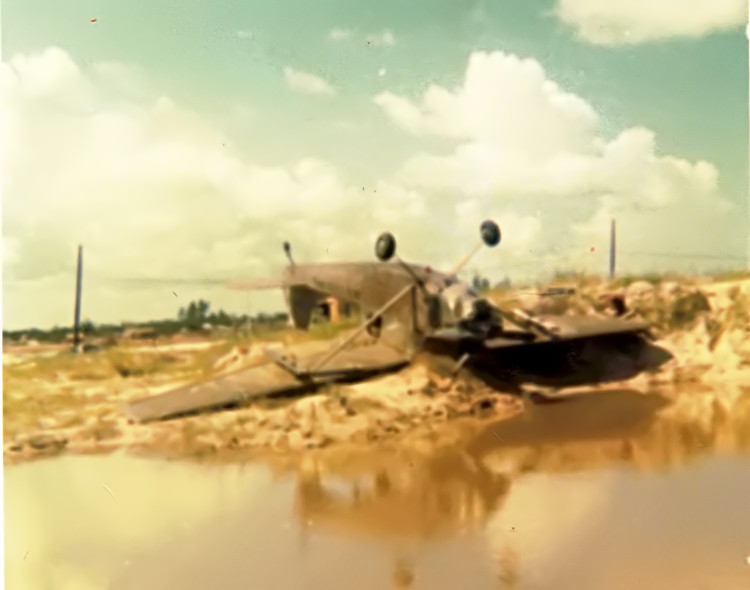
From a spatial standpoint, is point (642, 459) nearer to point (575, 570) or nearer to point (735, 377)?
point (575, 570)

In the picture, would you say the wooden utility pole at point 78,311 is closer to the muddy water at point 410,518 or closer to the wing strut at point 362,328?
the muddy water at point 410,518

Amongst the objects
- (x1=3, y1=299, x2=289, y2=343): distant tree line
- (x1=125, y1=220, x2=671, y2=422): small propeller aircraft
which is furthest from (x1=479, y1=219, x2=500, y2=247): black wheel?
(x1=3, y1=299, x2=289, y2=343): distant tree line

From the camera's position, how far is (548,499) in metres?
3.68

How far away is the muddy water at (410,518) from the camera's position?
3088 mm

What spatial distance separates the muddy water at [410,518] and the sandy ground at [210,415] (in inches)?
6.7

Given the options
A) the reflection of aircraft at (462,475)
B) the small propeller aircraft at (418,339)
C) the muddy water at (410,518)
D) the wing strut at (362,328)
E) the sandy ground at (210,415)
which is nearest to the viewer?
the muddy water at (410,518)

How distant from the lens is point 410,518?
3463 millimetres

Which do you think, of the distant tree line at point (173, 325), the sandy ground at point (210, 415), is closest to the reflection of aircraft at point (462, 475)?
the sandy ground at point (210, 415)

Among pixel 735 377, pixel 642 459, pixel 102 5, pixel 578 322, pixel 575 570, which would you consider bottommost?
pixel 575 570

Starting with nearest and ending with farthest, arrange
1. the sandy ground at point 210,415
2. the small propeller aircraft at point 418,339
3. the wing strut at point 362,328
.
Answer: the sandy ground at point 210,415 < the small propeller aircraft at point 418,339 < the wing strut at point 362,328

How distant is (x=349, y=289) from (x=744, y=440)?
310 centimetres

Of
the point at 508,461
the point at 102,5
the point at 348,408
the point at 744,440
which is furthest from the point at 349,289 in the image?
the point at 744,440

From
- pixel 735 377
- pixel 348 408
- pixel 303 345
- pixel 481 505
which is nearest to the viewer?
pixel 481 505

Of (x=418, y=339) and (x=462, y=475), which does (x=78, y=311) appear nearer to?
(x=418, y=339)
